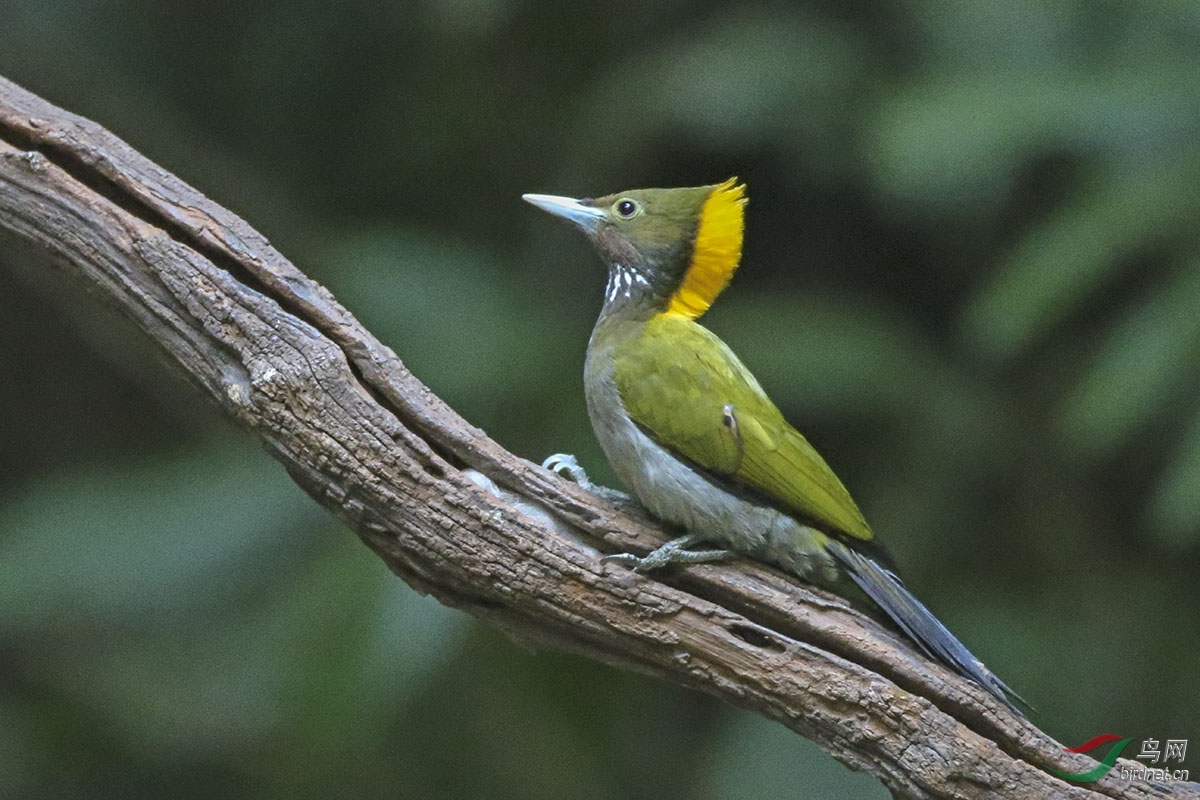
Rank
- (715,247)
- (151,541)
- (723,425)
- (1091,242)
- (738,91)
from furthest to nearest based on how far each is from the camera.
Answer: (738,91) < (151,541) < (1091,242) < (715,247) < (723,425)

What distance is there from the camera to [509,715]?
5547 millimetres

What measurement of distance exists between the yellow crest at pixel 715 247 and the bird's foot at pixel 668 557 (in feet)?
2.79

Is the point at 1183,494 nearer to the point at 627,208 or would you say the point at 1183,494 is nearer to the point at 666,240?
the point at 666,240

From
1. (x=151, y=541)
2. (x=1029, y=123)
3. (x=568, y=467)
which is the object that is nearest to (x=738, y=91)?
(x=1029, y=123)

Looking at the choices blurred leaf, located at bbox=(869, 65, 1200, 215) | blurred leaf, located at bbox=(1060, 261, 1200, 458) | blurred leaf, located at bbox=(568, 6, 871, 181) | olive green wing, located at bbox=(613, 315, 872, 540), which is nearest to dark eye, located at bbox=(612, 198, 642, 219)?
olive green wing, located at bbox=(613, 315, 872, 540)

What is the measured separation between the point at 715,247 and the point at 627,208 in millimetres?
289

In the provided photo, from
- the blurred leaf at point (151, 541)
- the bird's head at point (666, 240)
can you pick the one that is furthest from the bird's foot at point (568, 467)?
the blurred leaf at point (151, 541)

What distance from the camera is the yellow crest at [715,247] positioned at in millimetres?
3783

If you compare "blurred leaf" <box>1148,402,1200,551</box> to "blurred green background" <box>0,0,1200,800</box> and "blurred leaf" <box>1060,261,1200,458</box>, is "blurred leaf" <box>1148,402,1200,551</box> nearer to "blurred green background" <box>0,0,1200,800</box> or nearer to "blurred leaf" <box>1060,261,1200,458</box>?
"blurred green background" <box>0,0,1200,800</box>

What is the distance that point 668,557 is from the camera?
320 centimetres

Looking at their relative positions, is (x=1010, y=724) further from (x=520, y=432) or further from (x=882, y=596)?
(x=520, y=432)

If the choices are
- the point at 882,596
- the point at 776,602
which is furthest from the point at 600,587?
the point at 882,596

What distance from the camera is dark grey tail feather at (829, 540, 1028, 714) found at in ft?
10.3

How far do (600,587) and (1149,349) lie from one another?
2.09 metres
